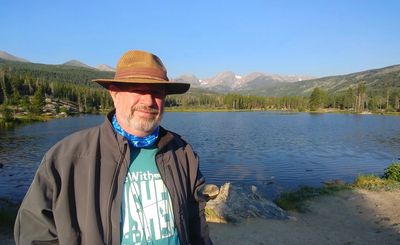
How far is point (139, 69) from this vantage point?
11.2 ft

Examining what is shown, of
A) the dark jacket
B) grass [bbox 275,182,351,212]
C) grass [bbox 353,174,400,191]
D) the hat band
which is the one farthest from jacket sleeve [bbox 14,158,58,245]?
grass [bbox 353,174,400,191]

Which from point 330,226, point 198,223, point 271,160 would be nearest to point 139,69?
point 198,223

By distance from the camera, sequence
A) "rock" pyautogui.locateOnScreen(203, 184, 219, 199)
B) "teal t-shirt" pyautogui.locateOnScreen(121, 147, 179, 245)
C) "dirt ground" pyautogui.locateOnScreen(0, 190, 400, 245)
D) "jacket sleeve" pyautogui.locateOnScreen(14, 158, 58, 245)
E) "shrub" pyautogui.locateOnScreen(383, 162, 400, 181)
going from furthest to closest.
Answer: "shrub" pyautogui.locateOnScreen(383, 162, 400, 181), "rock" pyautogui.locateOnScreen(203, 184, 219, 199), "dirt ground" pyautogui.locateOnScreen(0, 190, 400, 245), "teal t-shirt" pyautogui.locateOnScreen(121, 147, 179, 245), "jacket sleeve" pyautogui.locateOnScreen(14, 158, 58, 245)

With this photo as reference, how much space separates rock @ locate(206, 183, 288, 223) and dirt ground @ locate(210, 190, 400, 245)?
493 mm

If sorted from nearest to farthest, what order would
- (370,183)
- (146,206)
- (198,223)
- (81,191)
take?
(81,191) → (146,206) → (198,223) → (370,183)

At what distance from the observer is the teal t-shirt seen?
126 inches

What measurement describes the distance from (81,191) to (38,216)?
0.39 meters

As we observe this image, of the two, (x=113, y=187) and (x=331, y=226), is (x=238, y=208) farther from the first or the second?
(x=113, y=187)

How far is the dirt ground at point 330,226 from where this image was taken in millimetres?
11977

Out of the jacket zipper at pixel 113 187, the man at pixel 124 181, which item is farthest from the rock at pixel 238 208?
the jacket zipper at pixel 113 187

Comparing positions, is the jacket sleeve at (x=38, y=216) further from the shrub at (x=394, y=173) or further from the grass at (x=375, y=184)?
the shrub at (x=394, y=173)

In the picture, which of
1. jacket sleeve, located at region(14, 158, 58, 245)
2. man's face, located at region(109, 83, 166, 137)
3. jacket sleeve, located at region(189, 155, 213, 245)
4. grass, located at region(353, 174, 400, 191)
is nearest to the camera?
jacket sleeve, located at region(14, 158, 58, 245)

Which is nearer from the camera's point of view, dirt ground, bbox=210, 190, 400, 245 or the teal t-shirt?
the teal t-shirt

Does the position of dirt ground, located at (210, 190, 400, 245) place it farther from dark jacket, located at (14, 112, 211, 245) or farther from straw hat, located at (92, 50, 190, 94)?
straw hat, located at (92, 50, 190, 94)
